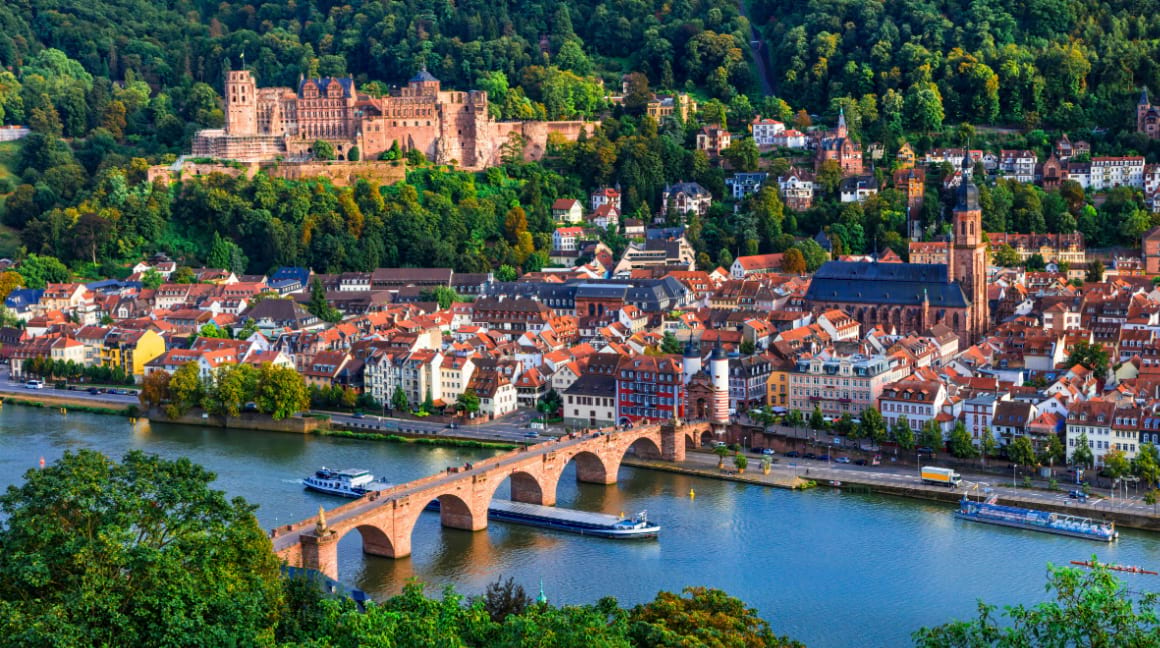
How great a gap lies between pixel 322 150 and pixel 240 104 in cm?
419

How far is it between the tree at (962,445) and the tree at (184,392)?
18915 mm

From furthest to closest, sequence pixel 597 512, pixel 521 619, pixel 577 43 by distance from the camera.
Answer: pixel 577 43, pixel 597 512, pixel 521 619

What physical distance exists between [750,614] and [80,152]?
5282 cm

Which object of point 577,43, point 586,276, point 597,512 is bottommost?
point 597,512

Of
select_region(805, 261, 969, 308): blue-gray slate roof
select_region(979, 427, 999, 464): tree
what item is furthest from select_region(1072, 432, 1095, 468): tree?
select_region(805, 261, 969, 308): blue-gray slate roof

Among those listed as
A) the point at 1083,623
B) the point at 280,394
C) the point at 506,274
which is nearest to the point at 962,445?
the point at 1083,623

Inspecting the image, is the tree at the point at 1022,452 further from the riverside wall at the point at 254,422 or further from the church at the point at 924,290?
the riverside wall at the point at 254,422

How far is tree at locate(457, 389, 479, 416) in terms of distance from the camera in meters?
36.9

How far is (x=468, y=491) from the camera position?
26.9 m

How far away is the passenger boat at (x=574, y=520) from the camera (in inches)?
1061

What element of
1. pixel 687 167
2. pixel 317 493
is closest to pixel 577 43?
pixel 687 167

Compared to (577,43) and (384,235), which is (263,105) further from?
(577,43)

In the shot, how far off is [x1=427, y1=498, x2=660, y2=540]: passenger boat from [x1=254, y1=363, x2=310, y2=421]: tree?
9.40 metres

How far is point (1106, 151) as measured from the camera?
2341 inches
